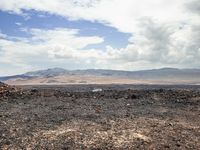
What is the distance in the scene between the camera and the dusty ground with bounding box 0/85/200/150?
51.3ft

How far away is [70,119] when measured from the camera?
2059cm

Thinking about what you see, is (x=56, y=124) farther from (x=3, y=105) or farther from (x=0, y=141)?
(x=3, y=105)

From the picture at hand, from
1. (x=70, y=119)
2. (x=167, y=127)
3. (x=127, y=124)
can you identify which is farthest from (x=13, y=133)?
(x=167, y=127)

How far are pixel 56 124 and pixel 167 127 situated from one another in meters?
5.60

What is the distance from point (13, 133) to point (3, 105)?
1028cm

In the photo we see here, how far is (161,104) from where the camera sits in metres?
28.3

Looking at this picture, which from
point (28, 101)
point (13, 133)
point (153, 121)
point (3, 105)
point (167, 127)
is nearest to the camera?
point (13, 133)

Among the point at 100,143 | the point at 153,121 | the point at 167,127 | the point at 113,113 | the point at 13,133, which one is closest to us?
the point at 100,143

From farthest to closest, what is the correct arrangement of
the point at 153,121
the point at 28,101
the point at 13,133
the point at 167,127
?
the point at 28,101 < the point at 153,121 < the point at 167,127 < the point at 13,133

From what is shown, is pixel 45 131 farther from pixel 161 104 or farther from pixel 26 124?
pixel 161 104

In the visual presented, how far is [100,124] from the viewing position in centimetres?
1923

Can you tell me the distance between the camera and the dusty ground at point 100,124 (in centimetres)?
1564

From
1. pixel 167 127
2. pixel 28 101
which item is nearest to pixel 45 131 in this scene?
pixel 167 127

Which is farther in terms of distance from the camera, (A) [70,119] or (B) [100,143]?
(A) [70,119]
